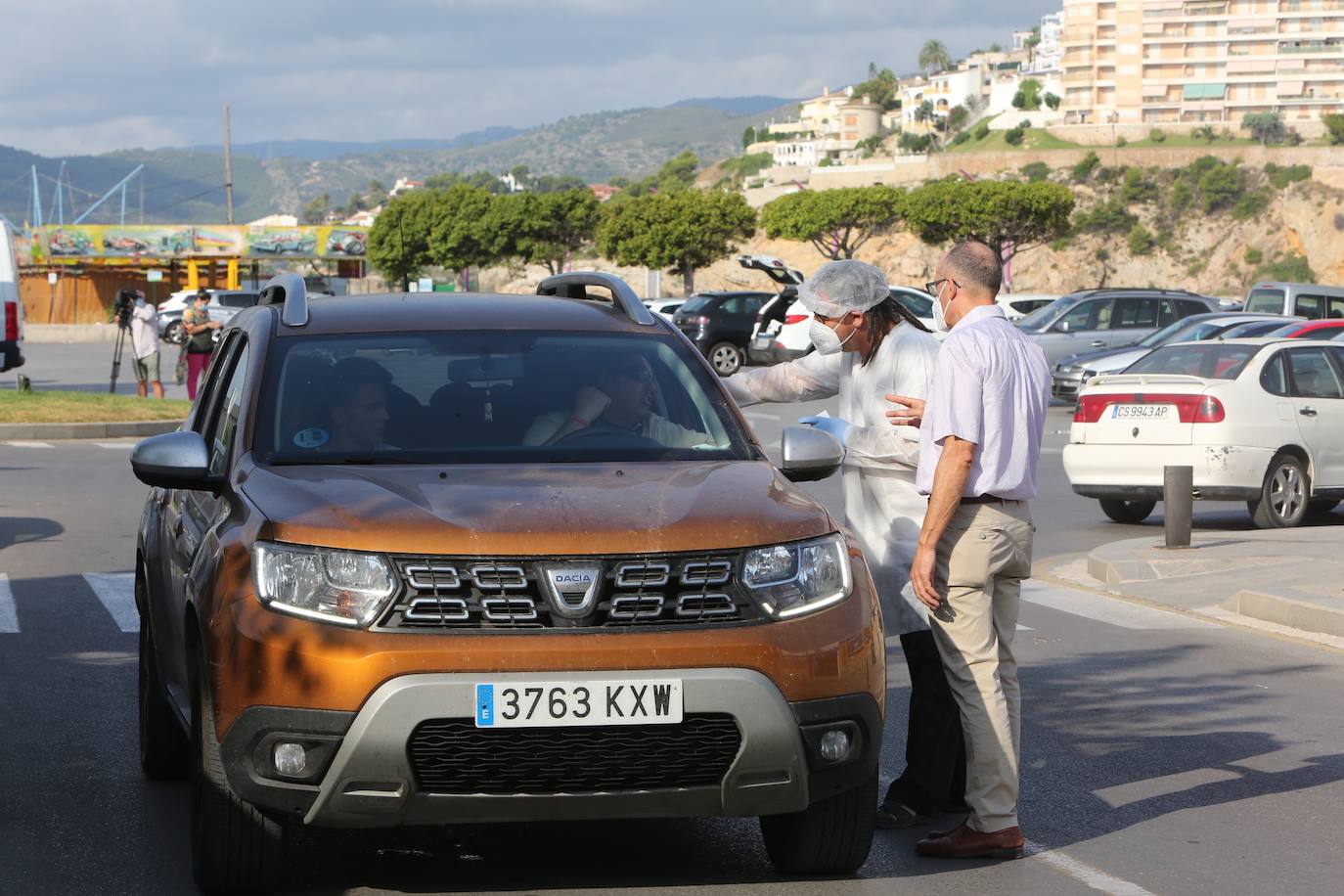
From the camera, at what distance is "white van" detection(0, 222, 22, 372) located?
2516cm

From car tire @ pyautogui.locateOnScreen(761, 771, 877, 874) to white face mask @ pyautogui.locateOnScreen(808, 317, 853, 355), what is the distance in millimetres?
1612

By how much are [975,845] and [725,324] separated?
32.8m

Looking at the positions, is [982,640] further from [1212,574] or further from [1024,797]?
[1212,574]

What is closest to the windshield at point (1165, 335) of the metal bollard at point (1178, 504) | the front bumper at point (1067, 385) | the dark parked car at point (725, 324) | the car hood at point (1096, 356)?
the car hood at point (1096, 356)

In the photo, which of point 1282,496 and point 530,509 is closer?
point 530,509

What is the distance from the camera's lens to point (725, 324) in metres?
37.9

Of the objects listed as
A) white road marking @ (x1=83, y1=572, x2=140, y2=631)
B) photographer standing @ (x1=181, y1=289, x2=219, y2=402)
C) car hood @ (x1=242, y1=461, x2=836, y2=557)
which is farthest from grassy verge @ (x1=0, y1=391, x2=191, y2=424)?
car hood @ (x1=242, y1=461, x2=836, y2=557)

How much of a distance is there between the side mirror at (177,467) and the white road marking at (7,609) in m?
4.63

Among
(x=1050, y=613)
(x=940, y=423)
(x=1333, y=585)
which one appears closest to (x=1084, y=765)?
(x=940, y=423)

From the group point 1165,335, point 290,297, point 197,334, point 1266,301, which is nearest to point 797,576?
point 290,297

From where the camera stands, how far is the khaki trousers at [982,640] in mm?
5297

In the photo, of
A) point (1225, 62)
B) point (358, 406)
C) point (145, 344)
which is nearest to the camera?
point (358, 406)

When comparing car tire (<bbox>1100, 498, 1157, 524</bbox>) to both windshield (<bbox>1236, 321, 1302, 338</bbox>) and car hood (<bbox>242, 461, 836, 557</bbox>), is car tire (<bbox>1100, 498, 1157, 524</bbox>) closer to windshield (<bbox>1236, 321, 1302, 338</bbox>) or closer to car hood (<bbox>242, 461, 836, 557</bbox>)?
windshield (<bbox>1236, 321, 1302, 338</bbox>)

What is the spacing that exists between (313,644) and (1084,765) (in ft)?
11.0
